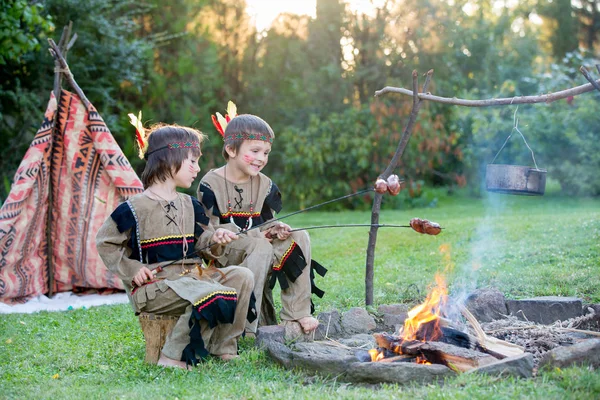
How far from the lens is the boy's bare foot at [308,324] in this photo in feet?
15.4

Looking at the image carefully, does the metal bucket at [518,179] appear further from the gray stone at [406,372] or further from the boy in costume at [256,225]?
the gray stone at [406,372]

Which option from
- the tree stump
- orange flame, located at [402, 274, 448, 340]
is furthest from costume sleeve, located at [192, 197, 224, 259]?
orange flame, located at [402, 274, 448, 340]

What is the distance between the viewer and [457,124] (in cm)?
1564

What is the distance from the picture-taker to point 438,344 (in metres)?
3.97

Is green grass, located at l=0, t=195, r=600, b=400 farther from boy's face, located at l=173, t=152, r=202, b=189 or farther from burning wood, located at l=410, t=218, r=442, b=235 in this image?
boy's face, located at l=173, t=152, r=202, b=189

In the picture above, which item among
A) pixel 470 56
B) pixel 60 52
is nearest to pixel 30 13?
pixel 60 52

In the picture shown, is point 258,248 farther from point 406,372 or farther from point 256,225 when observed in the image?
point 406,372

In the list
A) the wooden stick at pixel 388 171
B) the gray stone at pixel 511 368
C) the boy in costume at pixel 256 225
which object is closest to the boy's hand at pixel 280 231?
the boy in costume at pixel 256 225

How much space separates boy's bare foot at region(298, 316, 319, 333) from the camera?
469cm

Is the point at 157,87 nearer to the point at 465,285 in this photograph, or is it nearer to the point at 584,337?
the point at 465,285

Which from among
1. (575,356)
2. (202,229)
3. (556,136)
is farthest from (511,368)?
(556,136)

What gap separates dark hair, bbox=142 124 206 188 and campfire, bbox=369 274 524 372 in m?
1.63

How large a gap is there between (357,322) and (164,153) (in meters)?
1.76

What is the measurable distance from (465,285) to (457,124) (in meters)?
9.90
